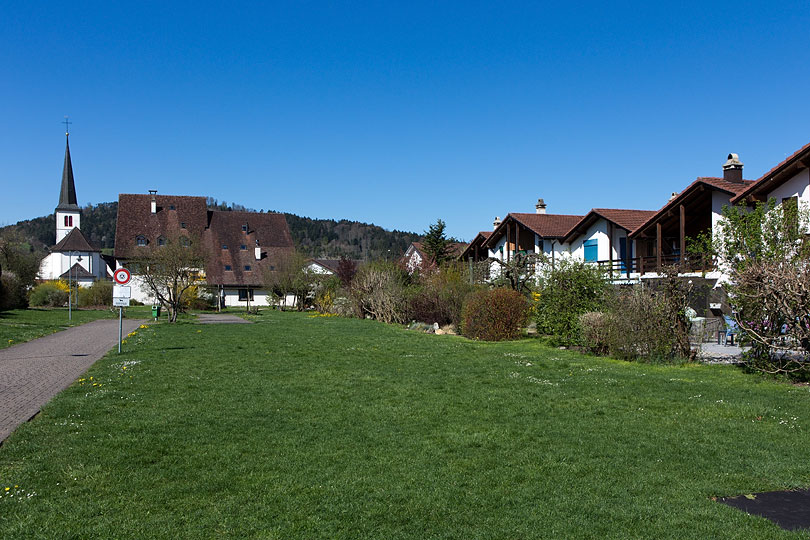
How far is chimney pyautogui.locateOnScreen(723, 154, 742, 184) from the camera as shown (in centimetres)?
2823

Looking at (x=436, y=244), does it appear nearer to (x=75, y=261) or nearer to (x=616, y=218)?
(x=616, y=218)

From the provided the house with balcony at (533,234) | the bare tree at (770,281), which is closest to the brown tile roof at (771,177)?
the bare tree at (770,281)

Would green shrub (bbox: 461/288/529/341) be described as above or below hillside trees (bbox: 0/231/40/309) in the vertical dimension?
below

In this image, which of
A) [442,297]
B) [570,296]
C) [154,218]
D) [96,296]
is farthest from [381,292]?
[154,218]

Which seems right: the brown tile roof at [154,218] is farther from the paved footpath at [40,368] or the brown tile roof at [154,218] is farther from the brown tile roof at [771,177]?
the brown tile roof at [771,177]

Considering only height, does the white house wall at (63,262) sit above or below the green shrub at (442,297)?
above

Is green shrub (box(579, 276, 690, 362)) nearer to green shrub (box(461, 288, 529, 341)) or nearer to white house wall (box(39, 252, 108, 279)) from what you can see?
green shrub (box(461, 288, 529, 341))

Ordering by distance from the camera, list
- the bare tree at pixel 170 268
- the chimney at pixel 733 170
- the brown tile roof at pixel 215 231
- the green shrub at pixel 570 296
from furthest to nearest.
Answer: the brown tile roof at pixel 215 231 < the bare tree at pixel 170 268 < the chimney at pixel 733 170 < the green shrub at pixel 570 296

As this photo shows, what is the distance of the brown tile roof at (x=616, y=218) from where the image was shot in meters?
34.7

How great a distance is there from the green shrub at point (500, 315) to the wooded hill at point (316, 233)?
120 meters

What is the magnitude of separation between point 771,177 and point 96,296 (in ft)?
170

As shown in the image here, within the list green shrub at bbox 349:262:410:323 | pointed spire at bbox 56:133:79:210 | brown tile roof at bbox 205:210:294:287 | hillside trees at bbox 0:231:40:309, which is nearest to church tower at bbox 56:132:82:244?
pointed spire at bbox 56:133:79:210

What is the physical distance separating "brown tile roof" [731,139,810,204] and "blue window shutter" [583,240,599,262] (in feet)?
44.2

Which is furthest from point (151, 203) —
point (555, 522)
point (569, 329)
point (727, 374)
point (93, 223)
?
point (93, 223)
